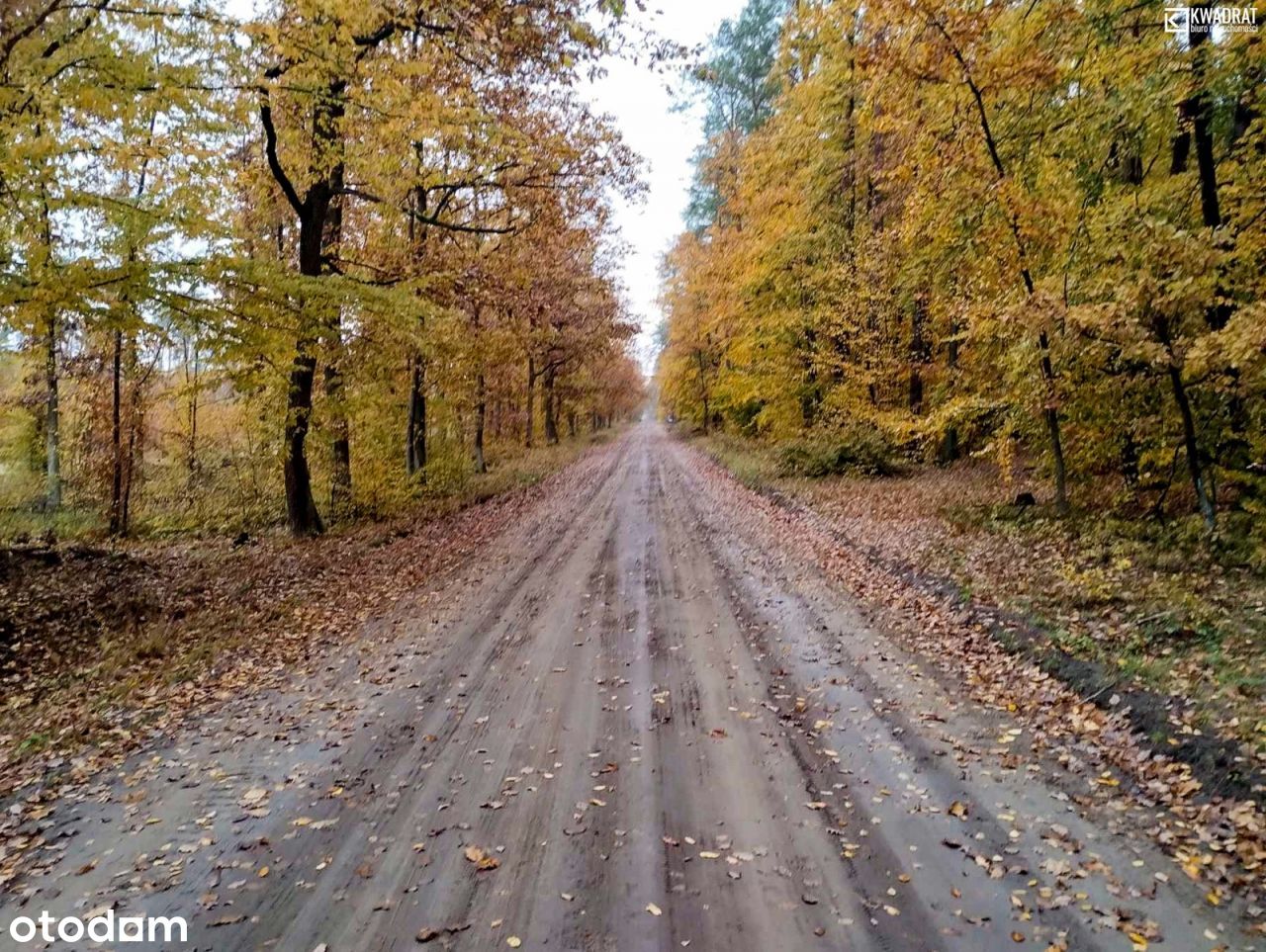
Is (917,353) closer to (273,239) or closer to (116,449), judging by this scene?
(273,239)

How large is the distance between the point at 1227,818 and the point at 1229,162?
29.1ft

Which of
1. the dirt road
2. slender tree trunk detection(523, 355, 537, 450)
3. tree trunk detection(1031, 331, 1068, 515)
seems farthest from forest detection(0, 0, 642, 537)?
tree trunk detection(1031, 331, 1068, 515)

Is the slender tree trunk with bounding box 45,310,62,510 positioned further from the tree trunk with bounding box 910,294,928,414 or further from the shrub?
the tree trunk with bounding box 910,294,928,414

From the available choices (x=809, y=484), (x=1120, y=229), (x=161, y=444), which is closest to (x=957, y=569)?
(x=1120, y=229)

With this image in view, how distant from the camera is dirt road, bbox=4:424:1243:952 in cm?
348

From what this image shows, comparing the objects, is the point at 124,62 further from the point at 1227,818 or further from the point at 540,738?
the point at 1227,818

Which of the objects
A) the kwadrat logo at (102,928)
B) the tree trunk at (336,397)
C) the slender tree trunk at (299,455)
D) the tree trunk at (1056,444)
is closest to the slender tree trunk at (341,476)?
the tree trunk at (336,397)

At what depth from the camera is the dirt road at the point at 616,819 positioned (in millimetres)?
3480

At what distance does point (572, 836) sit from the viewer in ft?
13.7

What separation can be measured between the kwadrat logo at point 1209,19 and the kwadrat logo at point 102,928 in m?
12.4

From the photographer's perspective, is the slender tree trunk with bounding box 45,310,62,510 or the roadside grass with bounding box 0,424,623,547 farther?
the slender tree trunk with bounding box 45,310,62,510

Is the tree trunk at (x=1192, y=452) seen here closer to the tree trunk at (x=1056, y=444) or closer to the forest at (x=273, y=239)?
the tree trunk at (x=1056, y=444)

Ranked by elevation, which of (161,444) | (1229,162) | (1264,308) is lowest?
(161,444)

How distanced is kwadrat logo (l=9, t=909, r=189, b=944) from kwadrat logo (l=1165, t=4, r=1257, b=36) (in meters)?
12.4
